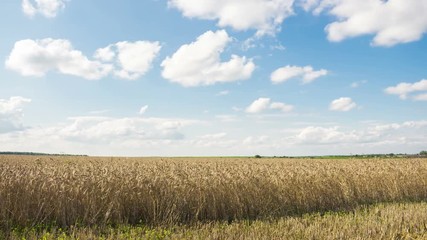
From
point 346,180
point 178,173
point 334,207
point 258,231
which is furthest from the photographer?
point 346,180

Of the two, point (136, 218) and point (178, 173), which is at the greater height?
point (178, 173)

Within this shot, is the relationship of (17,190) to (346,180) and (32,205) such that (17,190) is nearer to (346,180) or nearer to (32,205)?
(32,205)

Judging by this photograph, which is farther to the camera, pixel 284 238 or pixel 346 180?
pixel 346 180

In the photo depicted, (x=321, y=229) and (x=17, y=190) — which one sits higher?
(x=17, y=190)

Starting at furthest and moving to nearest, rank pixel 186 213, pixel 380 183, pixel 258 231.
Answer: pixel 380 183 < pixel 186 213 < pixel 258 231

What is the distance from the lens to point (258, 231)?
9703 mm

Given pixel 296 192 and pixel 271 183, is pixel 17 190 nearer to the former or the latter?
pixel 271 183

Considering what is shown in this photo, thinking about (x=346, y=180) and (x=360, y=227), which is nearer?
(x=360, y=227)

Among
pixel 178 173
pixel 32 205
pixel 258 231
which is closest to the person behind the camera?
pixel 258 231

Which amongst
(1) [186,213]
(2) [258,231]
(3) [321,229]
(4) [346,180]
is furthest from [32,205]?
(4) [346,180]

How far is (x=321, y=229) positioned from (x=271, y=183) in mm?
4099

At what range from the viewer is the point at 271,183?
46.2ft

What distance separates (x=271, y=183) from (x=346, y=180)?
4481 millimetres

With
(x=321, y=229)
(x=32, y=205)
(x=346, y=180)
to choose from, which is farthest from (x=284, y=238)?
(x=346, y=180)
